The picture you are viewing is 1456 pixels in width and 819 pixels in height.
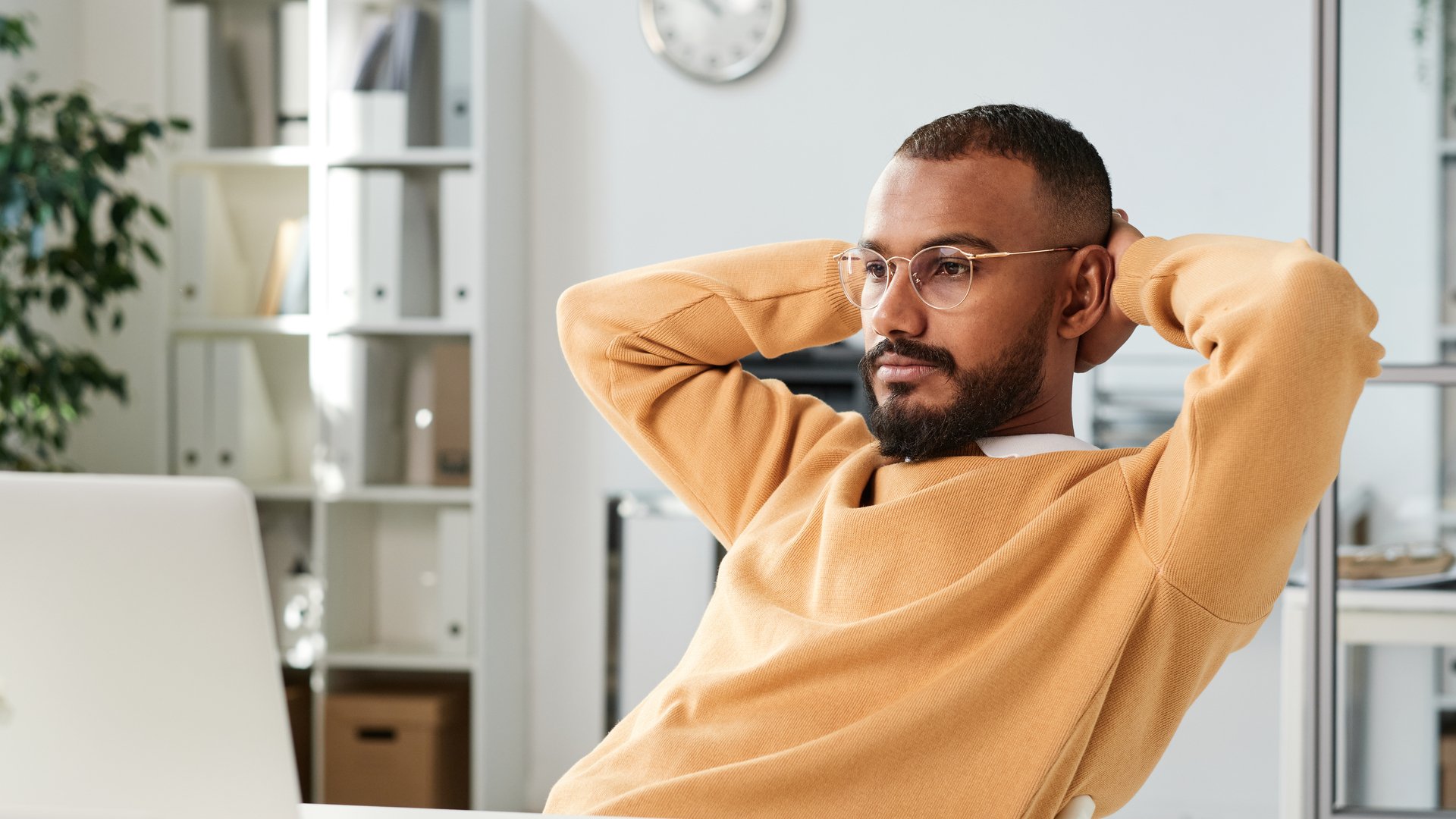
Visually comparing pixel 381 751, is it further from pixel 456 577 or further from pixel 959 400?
pixel 959 400

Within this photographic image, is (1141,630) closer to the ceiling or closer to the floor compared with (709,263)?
closer to the floor

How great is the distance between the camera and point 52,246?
279cm

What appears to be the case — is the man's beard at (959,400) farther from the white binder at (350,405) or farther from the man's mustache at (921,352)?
the white binder at (350,405)

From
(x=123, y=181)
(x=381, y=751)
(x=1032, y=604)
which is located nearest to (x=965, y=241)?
(x=1032, y=604)

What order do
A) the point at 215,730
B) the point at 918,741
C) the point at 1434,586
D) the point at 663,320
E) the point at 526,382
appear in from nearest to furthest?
the point at 215,730 < the point at 918,741 < the point at 663,320 < the point at 1434,586 < the point at 526,382

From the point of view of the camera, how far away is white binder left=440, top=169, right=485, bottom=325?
298cm

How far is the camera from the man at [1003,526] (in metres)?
0.95

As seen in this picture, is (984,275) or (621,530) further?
(621,530)

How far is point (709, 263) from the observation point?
4.61 ft

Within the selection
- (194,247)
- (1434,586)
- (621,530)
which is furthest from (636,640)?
(1434,586)

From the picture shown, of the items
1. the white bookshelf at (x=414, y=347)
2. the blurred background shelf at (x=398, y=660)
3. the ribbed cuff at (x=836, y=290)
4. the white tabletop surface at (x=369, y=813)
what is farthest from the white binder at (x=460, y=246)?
the white tabletop surface at (x=369, y=813)

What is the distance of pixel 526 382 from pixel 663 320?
2011 mm

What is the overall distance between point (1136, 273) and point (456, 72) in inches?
90.1

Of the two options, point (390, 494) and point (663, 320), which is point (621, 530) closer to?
point (390, 494)
